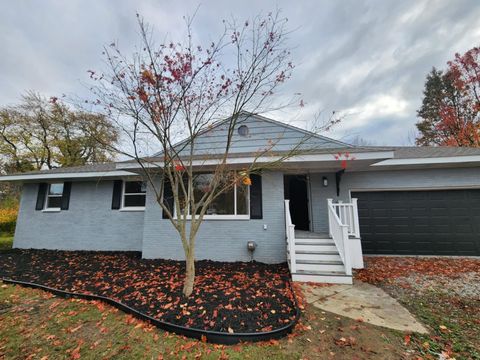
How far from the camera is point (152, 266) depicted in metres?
6.03

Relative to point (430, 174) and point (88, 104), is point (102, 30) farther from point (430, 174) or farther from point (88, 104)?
point (430, 174)

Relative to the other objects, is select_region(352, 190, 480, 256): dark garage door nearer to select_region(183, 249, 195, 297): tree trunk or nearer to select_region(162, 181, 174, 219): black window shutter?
select_region(183, 249, 195, 297): tree trunk

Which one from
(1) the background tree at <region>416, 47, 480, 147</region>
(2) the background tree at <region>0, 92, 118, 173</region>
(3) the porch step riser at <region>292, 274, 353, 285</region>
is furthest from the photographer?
(2) the background tree at <region>0, 92, 118, 173</region>

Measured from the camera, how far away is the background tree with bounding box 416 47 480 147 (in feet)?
42.6

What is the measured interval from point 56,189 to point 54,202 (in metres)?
0.56

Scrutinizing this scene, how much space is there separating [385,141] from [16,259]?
23.3m

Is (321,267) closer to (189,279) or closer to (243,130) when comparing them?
(189,279)

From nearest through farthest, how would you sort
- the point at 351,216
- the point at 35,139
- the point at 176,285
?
the point at 176,285, the point at 351,216, the point at 35,139

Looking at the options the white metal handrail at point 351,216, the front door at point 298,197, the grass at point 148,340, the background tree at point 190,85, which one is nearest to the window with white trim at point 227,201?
the front door at point 298,197

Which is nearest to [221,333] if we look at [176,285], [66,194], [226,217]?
[176,285]

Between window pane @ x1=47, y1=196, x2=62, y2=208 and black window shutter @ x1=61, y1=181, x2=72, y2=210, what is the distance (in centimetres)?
36

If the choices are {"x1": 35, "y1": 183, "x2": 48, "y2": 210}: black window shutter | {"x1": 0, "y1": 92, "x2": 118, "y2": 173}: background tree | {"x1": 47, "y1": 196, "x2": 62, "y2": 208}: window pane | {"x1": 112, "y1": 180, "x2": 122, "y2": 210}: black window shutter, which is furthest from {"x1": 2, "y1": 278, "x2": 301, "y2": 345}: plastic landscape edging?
{"x1": 0, "y1": 92, "x2": 118, "y2": 173}: background tree

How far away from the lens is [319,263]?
5.04 m

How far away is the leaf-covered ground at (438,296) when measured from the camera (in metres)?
2.60
